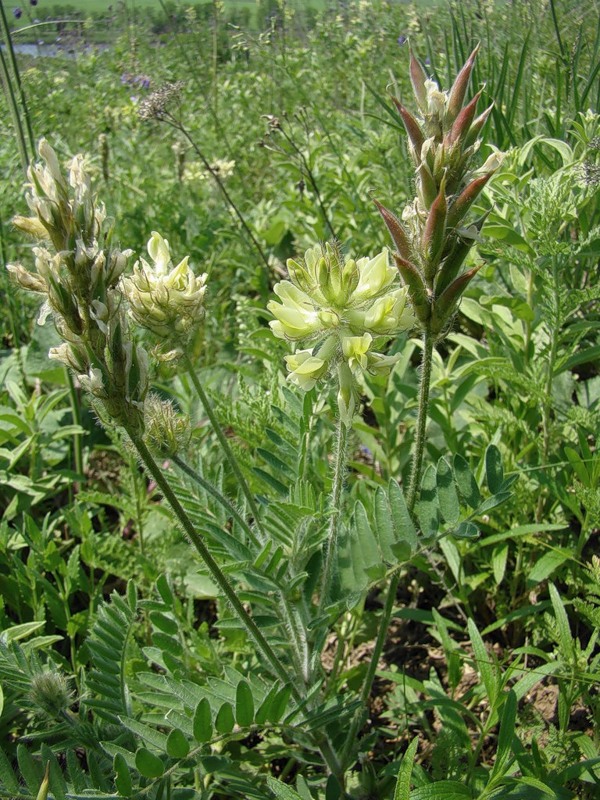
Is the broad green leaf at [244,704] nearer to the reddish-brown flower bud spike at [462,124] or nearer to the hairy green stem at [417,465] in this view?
the hairy green stem at [417,465]

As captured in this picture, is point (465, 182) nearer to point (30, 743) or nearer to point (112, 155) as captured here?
point (30, 743)

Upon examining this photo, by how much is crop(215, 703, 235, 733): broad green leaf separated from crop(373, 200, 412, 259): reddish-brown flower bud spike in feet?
3.01

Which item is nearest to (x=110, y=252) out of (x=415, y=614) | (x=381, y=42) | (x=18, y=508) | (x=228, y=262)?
(x=415, y=614)

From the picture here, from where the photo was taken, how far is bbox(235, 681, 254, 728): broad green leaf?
137 cm

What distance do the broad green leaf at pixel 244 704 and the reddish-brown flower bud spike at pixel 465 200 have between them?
0.94 m

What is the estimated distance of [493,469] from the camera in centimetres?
158

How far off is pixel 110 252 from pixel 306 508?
0.63 metres

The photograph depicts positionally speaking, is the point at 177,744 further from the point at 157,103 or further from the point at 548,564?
the point at 157,103

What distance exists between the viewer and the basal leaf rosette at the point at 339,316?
1.28 metres

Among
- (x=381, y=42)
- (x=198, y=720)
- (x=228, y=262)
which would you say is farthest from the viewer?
(x=381, y=42)

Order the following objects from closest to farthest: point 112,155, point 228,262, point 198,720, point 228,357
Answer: point 198,720
point 228,357
point 228,262
point 112,155

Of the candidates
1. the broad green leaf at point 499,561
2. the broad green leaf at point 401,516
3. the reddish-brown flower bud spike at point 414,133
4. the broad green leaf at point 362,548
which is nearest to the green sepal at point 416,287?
the reddish-brown flower bud spike at point 414,133

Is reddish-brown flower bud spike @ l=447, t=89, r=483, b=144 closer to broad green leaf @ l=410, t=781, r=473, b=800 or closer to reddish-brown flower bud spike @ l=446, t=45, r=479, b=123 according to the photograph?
reddish-brown flower bud spike @ l=446, t=45, r=479, b=123

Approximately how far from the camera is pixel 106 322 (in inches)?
46.1
